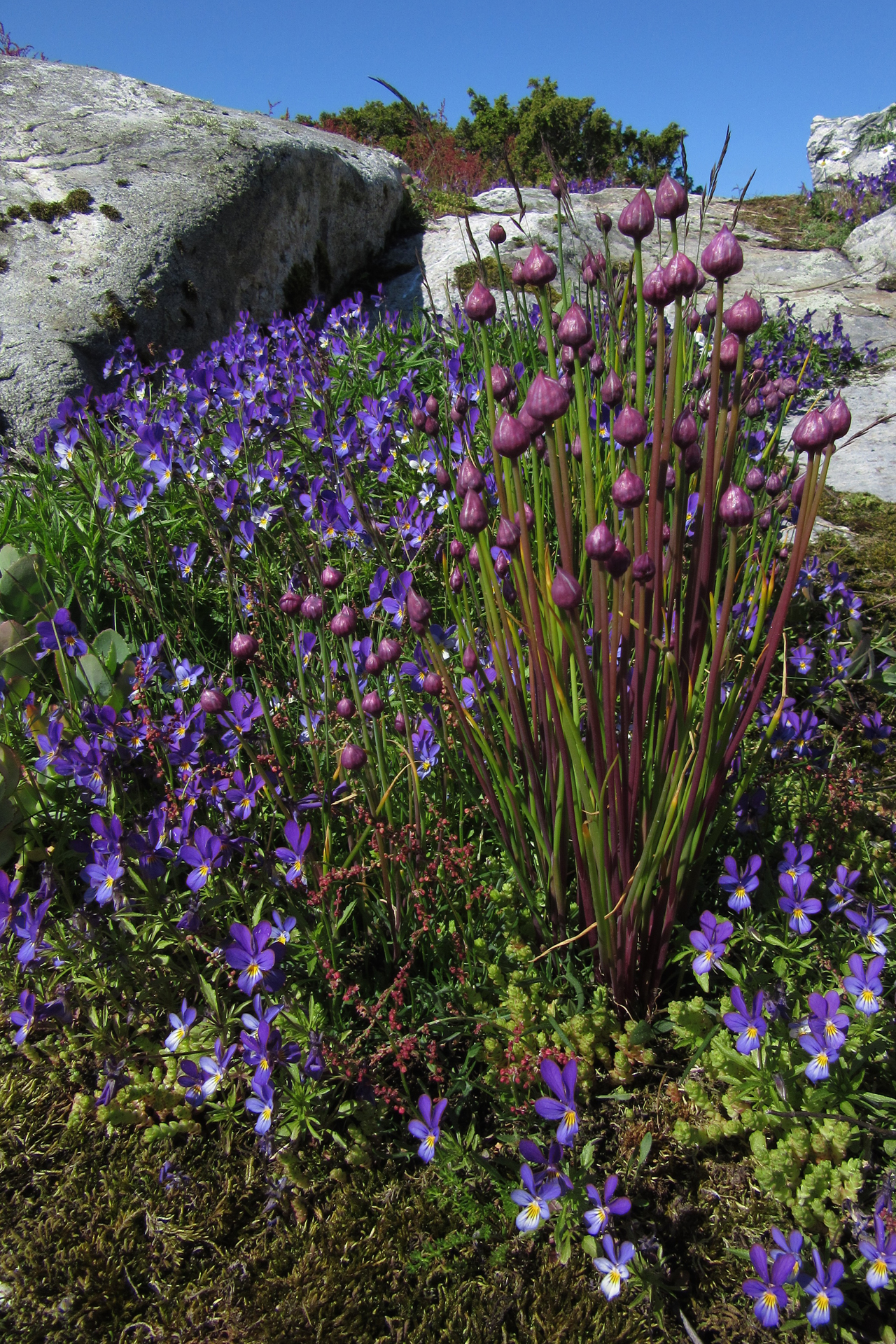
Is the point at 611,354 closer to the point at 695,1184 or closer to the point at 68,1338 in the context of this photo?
the point at 695,1184

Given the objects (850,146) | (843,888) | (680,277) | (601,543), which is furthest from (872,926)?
(850,146)

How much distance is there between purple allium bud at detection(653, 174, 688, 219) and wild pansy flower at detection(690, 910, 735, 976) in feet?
4.07

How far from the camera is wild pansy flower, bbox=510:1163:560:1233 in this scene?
4.21ft

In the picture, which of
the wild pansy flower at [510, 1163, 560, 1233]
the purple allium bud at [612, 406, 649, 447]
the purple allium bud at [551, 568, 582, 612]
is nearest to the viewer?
the purple allium bud at [551, 568, 582, 612]

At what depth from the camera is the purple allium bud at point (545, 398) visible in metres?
1.10

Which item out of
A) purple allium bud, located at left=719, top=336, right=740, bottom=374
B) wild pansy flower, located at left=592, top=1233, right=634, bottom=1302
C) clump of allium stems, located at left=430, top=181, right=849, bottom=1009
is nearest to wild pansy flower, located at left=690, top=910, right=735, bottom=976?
clump of allium stems, located at left=430, top=181, right=849, bottom=1009

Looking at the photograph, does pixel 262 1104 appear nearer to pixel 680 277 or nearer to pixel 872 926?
pixel 872 926

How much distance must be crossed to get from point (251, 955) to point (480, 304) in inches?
50.7

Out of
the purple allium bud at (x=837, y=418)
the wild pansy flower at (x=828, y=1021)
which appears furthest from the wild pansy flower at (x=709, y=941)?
the purple allium bud at (x=837, y=418)

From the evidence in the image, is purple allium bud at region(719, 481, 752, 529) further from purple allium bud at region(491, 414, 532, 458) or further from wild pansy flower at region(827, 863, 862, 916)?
wild pansy flower at region(827, 863, 862, 916)

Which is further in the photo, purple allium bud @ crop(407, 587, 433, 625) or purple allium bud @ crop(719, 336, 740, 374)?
purple allium bud @ crop(407, 587, 433, 625)

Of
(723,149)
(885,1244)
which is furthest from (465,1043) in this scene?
(723,149)

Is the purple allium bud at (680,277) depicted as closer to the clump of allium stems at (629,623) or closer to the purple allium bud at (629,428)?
the clump of allium stems at (629,623)

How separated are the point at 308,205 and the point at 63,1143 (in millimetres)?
6234
